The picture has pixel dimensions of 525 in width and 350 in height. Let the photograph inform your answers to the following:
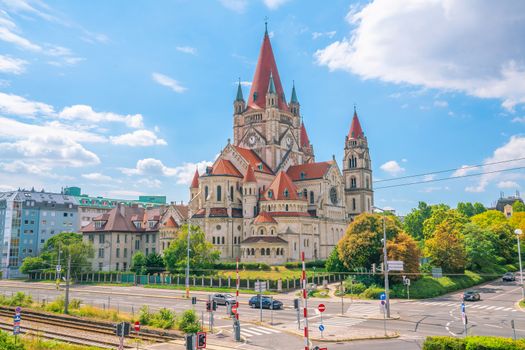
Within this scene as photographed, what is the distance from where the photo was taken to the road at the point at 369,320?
102 ft

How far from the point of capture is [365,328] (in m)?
35.3

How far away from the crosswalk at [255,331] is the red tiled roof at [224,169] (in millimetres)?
57771

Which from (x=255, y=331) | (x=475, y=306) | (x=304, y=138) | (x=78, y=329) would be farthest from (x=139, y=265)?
(x=304, y=138)

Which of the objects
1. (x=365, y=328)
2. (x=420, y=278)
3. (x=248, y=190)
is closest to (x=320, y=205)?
(x=248, y=190)

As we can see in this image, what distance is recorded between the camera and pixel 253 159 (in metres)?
97.9

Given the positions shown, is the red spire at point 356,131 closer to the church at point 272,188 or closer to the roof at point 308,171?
the church at point 272,188

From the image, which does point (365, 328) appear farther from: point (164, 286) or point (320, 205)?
point (320, 205)

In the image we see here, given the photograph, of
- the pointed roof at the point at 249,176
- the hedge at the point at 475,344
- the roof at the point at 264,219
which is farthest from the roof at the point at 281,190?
the hedge at the point at 475,344

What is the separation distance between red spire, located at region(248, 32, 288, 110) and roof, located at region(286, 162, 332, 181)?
45.4 ft

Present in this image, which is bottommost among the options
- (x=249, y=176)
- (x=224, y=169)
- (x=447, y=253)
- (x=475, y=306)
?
(x=475, y=306)

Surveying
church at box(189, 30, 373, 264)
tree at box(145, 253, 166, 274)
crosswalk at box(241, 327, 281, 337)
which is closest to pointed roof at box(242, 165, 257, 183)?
church at box(189, 30, 373, 264)

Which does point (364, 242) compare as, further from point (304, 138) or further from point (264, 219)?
point (304, 138)

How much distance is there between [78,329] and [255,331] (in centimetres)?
1364

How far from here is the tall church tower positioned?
11031cm
